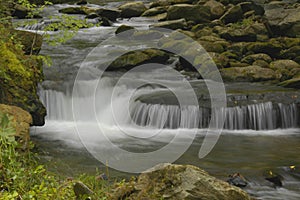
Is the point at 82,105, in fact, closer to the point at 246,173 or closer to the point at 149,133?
the point at 149,133

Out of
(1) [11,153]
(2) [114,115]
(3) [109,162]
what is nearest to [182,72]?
(2) [114,115]

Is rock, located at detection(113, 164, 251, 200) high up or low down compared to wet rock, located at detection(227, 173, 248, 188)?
up

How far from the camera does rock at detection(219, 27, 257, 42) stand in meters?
18.0

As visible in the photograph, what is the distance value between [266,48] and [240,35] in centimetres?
176

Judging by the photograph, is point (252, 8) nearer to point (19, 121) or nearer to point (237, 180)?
point (237, 180)

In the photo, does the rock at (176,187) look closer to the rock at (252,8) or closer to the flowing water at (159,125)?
the flowing water at (159,125)

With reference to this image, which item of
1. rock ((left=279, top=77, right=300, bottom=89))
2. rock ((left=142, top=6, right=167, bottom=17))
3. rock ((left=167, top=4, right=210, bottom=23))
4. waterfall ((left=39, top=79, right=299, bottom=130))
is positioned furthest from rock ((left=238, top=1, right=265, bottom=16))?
waterfall ((left=39, top=79, right=299, bottom=130))

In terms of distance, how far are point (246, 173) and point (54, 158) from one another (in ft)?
12.1

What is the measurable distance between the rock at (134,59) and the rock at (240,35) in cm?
427

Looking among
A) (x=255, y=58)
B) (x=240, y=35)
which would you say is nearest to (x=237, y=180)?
(x=255, y=58)

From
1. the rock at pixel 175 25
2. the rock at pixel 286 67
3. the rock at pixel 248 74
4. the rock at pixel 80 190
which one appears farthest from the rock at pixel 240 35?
the rock at pixel 80 190

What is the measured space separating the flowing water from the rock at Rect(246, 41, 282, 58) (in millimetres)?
3671

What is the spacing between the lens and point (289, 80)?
13.1 m

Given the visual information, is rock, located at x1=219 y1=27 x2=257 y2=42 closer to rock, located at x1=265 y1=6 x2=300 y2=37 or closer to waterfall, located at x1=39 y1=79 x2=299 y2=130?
rock, located at x1=265 y1=6 x2=300 y2=37
